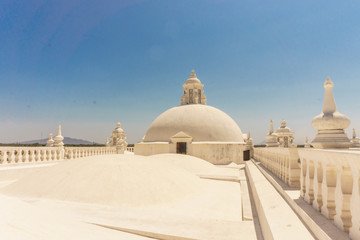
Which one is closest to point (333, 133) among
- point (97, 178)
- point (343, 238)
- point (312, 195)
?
point (312, 195)

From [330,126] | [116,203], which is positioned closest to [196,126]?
[116,203]

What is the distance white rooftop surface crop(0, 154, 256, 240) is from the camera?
369cm

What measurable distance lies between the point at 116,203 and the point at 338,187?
635 centimetres

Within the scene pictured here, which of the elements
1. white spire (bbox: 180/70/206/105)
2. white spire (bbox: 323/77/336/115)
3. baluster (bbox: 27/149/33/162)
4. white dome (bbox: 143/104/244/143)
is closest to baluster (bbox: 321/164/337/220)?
white spire (bbox: 323/77/336/115)

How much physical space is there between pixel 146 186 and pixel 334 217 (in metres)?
6.50

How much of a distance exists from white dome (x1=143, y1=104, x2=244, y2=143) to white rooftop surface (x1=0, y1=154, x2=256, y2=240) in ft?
40.6

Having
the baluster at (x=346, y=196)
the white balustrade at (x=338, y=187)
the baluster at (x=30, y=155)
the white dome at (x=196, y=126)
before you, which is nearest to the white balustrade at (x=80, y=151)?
the baluster at (x=30, y=155)

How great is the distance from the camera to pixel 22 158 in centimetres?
1110

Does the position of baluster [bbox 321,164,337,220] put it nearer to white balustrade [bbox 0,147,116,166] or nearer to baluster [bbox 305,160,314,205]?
baluster [bbox 305,160,314,205]

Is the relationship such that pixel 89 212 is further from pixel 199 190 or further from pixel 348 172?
pixel 348 172

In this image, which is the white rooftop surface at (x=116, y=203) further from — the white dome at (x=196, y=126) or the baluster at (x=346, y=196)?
the white dome at (x=196, y=126)

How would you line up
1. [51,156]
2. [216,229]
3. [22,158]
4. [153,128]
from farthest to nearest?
[153,128] → [51,156] → [22,158] → [216,229]

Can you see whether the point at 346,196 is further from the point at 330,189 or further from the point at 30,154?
the point at 30,154

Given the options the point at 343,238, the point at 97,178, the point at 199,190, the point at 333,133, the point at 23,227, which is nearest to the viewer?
the point at 343,238
